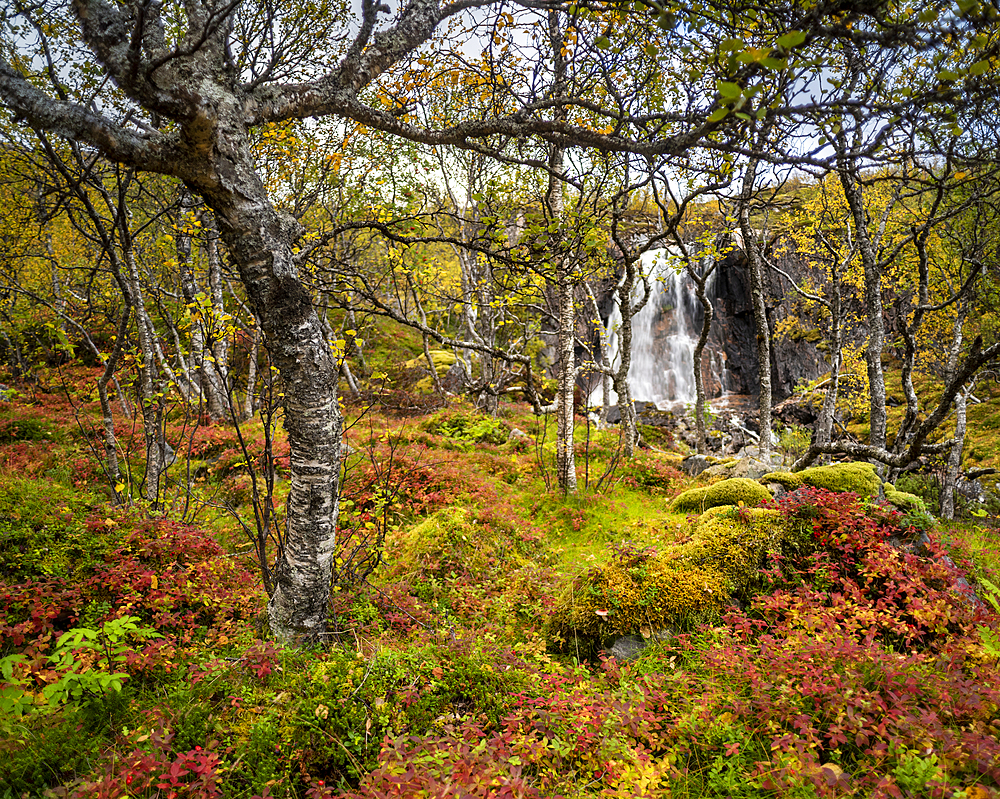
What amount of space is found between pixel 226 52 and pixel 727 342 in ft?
97.2

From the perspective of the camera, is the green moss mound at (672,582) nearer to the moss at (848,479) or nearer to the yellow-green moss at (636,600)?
the yellow-green moss at (636,600)

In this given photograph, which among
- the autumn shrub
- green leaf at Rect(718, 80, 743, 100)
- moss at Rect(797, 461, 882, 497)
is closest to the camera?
green leaf at Rect(718, 80, 743, 100)

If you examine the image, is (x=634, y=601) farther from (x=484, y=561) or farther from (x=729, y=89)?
(x=729, y=89)

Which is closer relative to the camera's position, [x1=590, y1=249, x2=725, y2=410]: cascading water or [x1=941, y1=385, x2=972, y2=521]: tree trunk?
[x1=941, y1=385, x2=972, y2=521]: tree trunk

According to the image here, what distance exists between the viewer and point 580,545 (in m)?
7.21

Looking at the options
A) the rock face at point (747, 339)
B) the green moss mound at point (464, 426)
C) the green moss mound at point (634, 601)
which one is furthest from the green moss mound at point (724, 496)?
the rock face at point (747, 339)

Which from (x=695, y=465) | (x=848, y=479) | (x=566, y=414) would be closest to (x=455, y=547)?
(x=566, y=414)

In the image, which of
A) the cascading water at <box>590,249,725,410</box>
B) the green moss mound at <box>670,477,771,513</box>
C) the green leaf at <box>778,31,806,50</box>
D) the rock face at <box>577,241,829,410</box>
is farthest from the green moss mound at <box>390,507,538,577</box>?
the rock face at <box>577,241,829,410</box>

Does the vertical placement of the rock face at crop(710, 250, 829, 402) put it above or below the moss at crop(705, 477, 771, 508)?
above

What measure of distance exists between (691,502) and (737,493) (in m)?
0.83

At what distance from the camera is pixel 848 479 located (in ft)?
19.5

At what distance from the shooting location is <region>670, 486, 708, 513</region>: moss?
6.94 metres

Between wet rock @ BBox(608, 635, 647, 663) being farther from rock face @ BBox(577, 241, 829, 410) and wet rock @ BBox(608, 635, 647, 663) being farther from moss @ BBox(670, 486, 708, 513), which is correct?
rock face @ BBox(577, 241, 829, 410)

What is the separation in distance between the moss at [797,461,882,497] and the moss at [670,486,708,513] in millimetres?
1362
